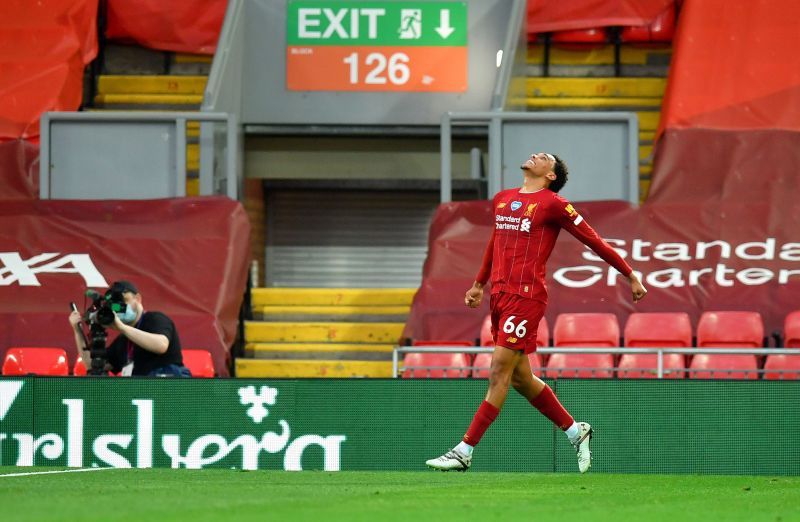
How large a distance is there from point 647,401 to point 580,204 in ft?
18.0

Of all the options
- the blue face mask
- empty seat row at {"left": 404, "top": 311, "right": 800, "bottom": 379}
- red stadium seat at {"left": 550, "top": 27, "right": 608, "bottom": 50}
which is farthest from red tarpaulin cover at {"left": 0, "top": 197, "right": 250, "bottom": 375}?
red stadium seat at {"left": 550, "top": 27, "right": 608, "bottom": 50}

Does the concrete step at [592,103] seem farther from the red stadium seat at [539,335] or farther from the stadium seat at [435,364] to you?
the stadium seat at [435,364]

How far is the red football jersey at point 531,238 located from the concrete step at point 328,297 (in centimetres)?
845

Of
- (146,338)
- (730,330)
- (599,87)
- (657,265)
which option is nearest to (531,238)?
(146,338)

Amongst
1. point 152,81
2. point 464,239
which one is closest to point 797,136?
point 464,239

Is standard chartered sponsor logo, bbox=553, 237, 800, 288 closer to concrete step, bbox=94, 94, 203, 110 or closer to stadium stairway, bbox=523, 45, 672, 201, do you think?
stadium stairway, bbox=523, 45, 672, 201

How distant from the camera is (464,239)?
16.2m

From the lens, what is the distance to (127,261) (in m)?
16.1

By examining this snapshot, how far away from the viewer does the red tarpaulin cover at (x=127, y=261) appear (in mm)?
15578

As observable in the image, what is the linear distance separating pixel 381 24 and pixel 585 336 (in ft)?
19.2

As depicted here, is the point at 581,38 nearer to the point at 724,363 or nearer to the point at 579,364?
the point at 579,364

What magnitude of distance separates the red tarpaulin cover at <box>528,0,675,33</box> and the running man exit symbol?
1447 mm

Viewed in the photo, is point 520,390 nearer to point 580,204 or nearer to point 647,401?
point 647,401

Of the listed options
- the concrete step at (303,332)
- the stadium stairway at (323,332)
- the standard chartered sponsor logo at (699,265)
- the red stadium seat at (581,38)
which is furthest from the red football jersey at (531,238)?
the red stadium seat at (581,38)
